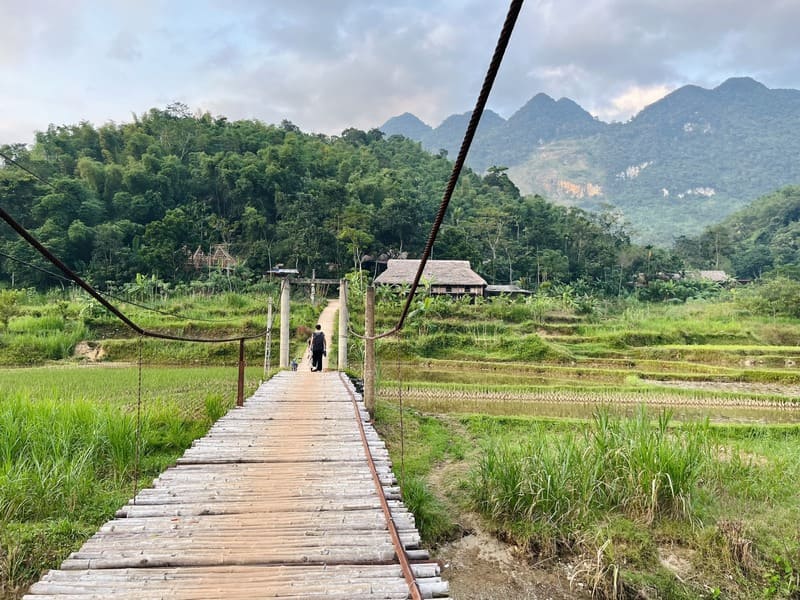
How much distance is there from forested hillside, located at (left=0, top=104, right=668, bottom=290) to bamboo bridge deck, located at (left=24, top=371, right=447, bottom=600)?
25.4 m

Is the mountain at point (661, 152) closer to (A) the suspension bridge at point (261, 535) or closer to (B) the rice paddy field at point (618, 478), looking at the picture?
(B) the rice paddy field at point (618, 478)

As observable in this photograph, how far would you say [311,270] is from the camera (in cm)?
3030

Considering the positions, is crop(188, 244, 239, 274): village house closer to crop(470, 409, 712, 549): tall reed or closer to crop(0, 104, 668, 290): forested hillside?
crop(0, 104, 668, 290): forested hillside

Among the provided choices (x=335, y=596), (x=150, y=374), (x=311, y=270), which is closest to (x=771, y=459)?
(x=335, y=596)

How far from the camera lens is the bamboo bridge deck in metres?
1.95

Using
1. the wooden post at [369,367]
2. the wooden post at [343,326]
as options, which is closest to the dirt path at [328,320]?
the wooden post at [343,326]

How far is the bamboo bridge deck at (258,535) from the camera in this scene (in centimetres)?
195

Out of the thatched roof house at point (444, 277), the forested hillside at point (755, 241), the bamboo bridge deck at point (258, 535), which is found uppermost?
the forested hillside at point (755, 241)

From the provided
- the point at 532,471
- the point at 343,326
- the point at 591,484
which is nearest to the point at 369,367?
the point at 532,471

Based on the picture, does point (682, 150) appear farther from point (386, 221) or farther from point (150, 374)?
point (150, 374)

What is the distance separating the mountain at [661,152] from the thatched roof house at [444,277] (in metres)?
55.1

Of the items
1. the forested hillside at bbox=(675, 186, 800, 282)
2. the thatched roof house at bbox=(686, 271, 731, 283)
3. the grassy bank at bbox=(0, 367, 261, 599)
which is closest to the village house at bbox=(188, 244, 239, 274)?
the grassy bank at bbox=(0, 367, 261, 599)

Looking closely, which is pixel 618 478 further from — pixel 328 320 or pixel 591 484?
pixel 328 320

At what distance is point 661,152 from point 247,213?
416 ft
